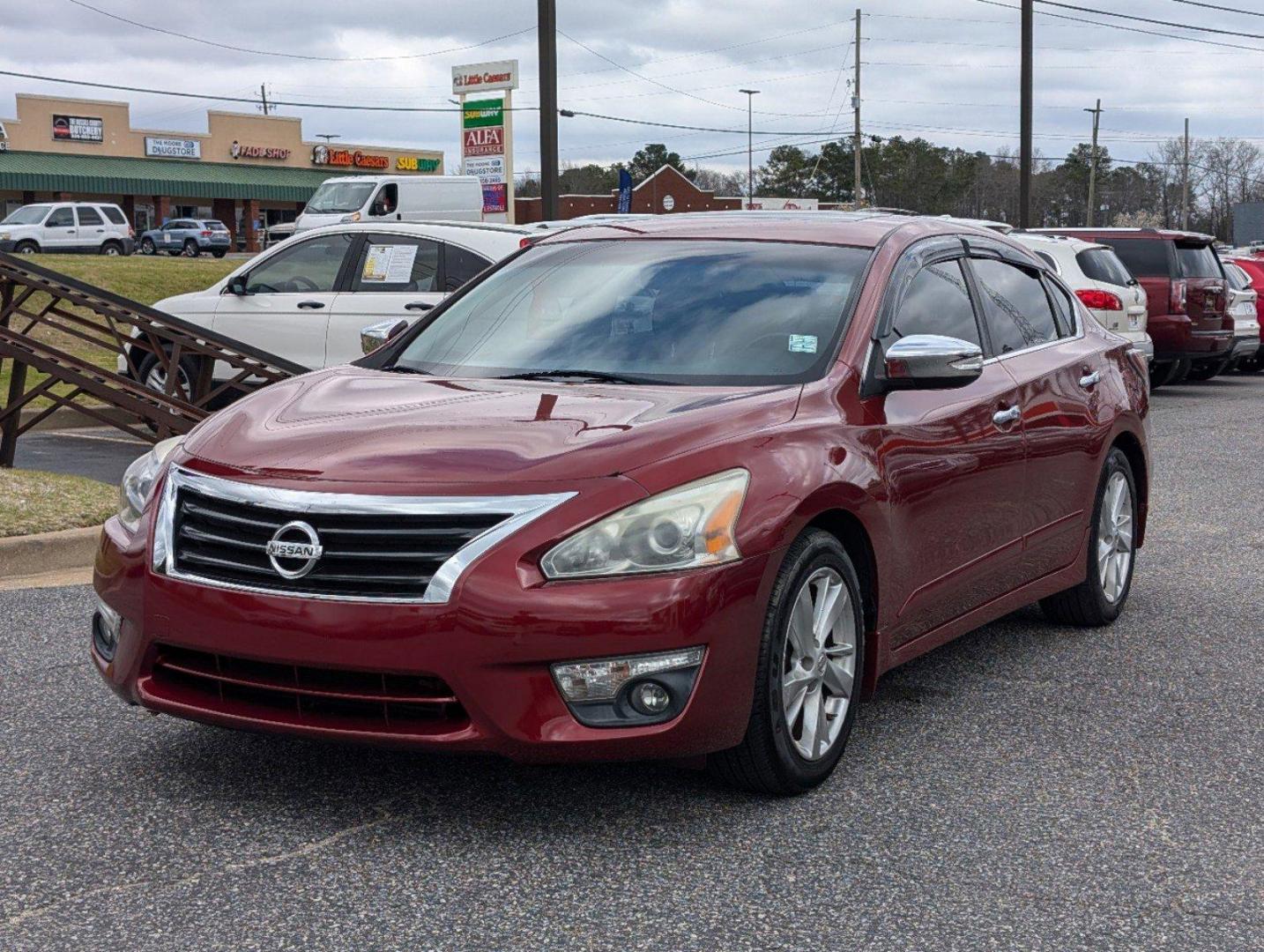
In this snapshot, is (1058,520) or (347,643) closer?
(347,643)

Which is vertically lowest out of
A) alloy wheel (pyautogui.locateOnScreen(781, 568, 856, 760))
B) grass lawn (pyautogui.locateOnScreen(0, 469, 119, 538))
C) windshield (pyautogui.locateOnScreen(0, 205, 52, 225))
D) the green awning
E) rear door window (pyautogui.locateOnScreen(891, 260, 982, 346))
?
grass lawn (pyautogui.locateOnScreen(0, 469, 119, 538))

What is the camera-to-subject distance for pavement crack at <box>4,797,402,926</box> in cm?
367

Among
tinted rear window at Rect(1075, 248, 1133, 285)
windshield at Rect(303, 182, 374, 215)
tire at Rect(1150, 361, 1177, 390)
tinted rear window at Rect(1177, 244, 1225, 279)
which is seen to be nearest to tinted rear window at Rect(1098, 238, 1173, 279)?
tinted rear window at Rect(1177, 244, 1225, 279)

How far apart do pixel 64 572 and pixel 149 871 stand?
434cm

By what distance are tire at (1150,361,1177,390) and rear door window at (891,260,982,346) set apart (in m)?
15.6

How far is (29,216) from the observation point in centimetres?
4500

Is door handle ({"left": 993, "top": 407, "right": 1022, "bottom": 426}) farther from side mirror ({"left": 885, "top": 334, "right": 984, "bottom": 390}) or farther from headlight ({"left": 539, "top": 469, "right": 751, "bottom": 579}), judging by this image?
headlight ({"left": 539, "top": 469, "right": 751, "bottom": 579})

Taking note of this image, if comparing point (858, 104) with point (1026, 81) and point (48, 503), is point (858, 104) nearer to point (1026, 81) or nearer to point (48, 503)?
point (1026, 81)

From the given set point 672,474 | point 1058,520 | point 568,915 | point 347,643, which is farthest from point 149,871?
point 1058,520

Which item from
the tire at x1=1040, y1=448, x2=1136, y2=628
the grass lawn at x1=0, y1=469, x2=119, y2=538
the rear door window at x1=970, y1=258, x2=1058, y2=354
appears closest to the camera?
the rear door window at x1=970, y1=258, x2=1058, y2=354

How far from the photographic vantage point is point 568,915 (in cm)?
366

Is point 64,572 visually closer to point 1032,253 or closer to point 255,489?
point 255,489

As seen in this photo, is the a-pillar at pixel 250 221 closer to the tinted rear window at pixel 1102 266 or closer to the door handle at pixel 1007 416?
the tinted rear window at pixel 1102 266

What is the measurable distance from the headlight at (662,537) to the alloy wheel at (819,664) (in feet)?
1.24
